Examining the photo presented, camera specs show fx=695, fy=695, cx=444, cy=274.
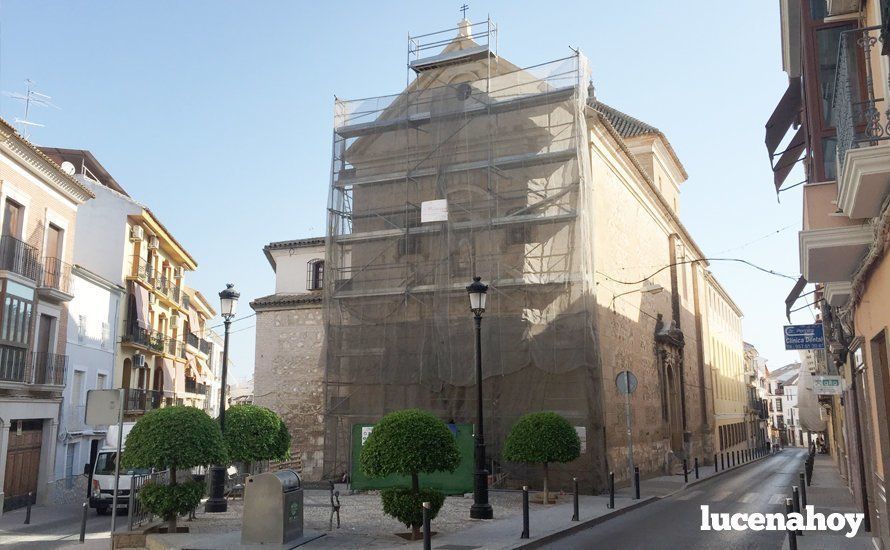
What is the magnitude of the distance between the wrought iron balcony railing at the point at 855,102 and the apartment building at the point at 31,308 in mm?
18798

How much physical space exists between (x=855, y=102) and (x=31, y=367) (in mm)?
20826

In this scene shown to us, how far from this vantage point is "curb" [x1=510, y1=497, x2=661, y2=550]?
35.1 ft

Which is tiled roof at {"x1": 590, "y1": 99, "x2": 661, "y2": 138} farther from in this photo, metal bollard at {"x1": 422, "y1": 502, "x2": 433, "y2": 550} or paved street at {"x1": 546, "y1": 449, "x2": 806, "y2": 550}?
metal bollard at {"x1": 422, "y1": 502, "x2": 433, "y2": 550}

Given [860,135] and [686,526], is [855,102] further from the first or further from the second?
[686,526]

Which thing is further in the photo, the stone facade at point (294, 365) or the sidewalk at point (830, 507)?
the stone facade at point (294, 365)

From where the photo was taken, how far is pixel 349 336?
71.8 ft

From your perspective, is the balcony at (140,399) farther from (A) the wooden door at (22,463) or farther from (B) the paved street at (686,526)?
(B) the paved street at (686,526)

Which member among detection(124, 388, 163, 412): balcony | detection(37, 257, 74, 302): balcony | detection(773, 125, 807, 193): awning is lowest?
detection(124, 388, 163, 412): balcony

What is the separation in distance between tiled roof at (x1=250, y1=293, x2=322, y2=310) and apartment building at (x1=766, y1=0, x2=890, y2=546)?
19.2 m

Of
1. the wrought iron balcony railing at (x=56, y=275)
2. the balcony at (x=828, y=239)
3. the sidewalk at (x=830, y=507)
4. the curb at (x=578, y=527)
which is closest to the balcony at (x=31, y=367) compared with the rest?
the wrought iron balcony railing at (x=56, y=275)

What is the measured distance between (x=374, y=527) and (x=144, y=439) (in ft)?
14.0

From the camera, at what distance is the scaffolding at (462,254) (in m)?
19.7

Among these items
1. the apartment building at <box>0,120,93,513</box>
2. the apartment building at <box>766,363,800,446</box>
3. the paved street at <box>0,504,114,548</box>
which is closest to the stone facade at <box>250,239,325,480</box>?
the apartment building at <box>0,120,93,513</box>

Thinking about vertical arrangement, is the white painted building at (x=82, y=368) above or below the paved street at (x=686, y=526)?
above
